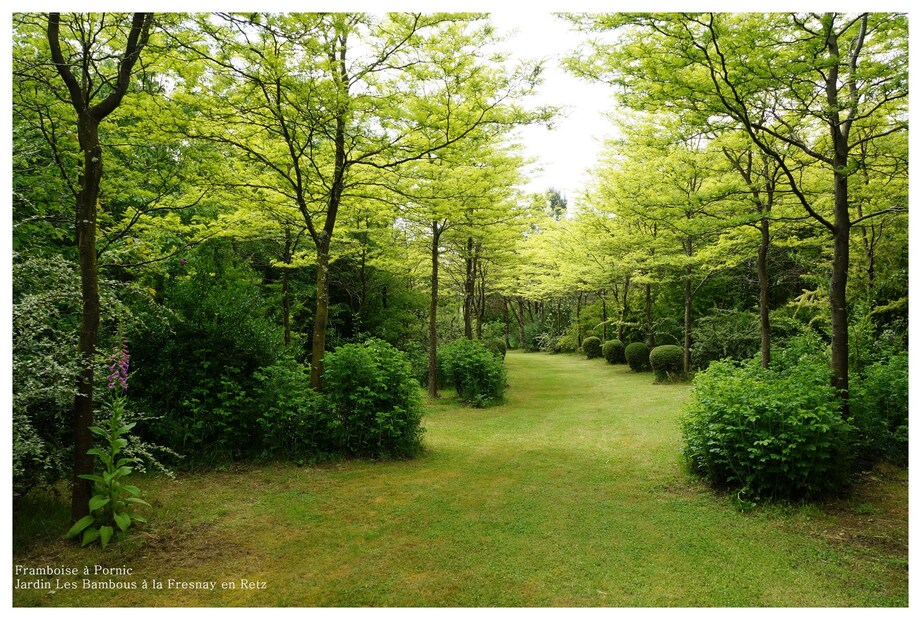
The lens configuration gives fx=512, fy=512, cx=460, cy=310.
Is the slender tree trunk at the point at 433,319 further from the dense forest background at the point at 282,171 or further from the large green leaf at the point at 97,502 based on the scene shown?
the large green leaf at the point at 97,502

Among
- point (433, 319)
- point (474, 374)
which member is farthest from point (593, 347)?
point (433, 319)

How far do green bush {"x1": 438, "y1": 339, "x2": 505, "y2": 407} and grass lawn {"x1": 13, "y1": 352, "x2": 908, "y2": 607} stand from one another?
4.92m

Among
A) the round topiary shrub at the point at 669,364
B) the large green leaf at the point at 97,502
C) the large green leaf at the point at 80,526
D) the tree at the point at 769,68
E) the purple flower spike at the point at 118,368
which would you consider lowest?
the large green leaf at the point at 80,526

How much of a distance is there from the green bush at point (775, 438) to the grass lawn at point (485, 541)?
0.79 ft

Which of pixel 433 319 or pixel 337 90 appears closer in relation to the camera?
pixel 337 90

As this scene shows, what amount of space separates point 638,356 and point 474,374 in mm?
7082

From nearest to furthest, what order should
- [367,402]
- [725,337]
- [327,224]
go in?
[367,402] < [327,224] < [725,337]

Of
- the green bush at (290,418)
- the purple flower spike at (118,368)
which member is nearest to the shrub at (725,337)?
the green bush at (290,418)

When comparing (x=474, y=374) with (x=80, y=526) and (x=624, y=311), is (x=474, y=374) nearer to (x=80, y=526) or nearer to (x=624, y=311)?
(x=80, y=526)

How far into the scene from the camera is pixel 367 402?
610 cm

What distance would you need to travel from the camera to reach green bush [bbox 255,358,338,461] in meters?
5.84

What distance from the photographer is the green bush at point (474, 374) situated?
11008 millimetres

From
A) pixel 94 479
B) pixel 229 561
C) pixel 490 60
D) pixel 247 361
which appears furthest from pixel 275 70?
pixel 229 561

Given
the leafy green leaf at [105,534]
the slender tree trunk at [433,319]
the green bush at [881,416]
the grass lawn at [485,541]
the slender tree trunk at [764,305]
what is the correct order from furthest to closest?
the slender tree trunk at [433,319] < the slender tree trunk at [764,305] < the green bush at [881,416] < the leafy green leaf at [105,534] < the grass lawn at [485,541]
